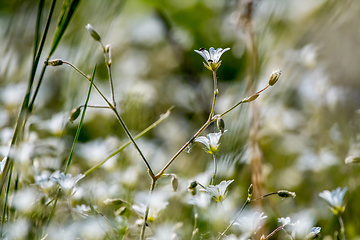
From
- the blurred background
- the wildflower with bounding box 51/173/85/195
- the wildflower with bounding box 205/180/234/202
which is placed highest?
the wildflower with bounding box 51/173/85/195

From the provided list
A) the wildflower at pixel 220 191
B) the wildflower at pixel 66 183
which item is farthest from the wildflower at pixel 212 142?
the wildflower at pixel 66 183

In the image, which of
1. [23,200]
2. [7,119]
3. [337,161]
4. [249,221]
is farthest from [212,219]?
[7,119]

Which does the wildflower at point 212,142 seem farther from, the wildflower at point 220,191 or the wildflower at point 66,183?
the wildflower at point 66,183

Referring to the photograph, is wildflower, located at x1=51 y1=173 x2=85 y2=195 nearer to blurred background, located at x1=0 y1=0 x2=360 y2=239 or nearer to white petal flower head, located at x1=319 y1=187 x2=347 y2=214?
blurred background, located at x1=0 y1=0 x2=360 y2=239

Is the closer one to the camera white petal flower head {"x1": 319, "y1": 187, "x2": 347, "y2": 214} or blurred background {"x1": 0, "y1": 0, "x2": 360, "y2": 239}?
white petal flower head {"x1": 319, "y1": 187, "x2": 347, "y2": 214}

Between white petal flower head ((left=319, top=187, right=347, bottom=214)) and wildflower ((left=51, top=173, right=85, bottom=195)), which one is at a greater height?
wildflower ((left=51, top=173, right=85, bottom=195))

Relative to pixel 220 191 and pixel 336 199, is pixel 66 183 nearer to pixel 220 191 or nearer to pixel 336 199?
pixel 220 191

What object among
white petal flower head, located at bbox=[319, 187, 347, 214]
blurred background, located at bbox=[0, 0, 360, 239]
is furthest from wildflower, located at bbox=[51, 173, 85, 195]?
white petal flower head, located at bbox=[319, 187, 347, 214]

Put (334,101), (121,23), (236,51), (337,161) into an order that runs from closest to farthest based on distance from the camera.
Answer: (337,161) < (334,101) < (236,51) < (121,23)

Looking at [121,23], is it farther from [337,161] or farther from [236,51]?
[337,161]
